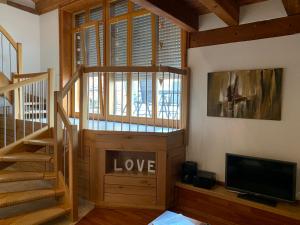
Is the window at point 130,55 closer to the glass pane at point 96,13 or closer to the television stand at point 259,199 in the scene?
the glass pane at point 96,13

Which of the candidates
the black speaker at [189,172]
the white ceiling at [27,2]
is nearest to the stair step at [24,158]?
the black speaker at [189,172]

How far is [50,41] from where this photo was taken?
5133 mm

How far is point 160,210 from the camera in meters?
3.04

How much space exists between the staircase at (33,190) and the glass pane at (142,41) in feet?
6.01

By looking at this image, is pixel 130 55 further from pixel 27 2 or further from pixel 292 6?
pixel 27 2

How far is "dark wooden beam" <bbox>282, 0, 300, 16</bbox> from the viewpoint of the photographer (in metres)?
2.25

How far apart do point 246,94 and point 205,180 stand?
1187mm

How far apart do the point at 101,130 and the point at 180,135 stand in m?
1.07

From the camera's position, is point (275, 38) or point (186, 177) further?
point (186, 177)

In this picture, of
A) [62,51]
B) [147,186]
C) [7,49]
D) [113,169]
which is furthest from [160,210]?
[7,49]

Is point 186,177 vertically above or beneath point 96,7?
beneath

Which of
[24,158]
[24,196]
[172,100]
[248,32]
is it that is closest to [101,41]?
[172,100]

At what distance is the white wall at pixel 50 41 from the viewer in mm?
4988

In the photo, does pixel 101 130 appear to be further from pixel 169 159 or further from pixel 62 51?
pixel 62 51
